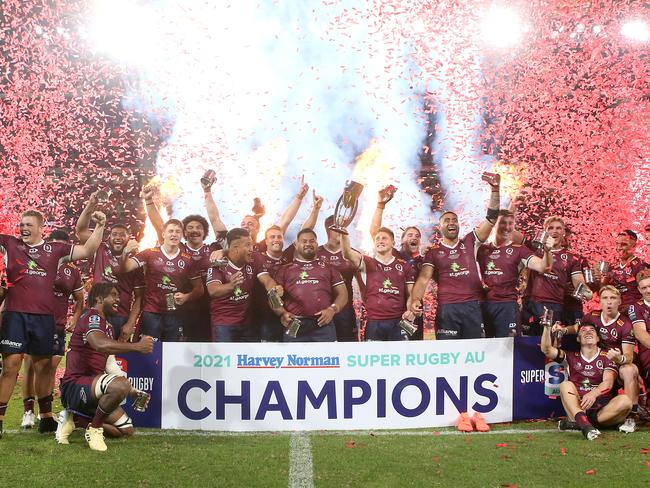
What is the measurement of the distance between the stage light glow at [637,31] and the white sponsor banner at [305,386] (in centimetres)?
849

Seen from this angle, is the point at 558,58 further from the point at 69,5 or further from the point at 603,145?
the point at 69,5

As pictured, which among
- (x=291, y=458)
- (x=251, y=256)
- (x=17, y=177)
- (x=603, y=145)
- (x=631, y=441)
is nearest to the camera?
(x=291, y=458)

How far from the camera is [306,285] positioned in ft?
25.1

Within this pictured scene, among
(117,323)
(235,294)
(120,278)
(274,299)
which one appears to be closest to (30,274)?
(120,278)

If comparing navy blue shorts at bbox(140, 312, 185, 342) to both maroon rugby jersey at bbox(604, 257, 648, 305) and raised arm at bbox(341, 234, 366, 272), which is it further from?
maroon rugby jersey at bbox(604, 257, 648, 305)

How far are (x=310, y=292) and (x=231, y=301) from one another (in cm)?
80

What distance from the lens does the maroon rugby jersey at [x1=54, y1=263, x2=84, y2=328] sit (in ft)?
24.9

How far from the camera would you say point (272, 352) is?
6953 millimetres

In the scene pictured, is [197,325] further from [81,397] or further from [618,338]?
[618,338]

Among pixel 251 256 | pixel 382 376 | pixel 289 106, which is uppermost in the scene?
pixel 289 106

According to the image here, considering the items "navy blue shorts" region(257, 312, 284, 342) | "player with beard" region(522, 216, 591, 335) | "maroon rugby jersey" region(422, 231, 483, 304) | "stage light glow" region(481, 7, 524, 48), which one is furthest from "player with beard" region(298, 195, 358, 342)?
"stage light glow" region(481, 7, 524, 48)

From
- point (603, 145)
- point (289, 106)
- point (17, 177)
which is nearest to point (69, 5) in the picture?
point (17, 177)

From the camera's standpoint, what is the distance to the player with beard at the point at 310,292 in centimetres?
763

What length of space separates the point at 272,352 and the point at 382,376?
1.03m
